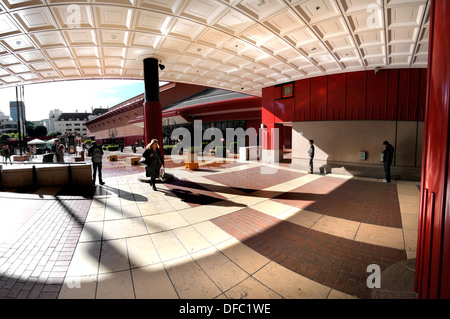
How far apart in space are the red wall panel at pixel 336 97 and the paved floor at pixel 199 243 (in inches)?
236

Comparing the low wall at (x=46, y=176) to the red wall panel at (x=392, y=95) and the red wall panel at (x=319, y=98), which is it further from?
the red wall panel at (x=392, y=95)

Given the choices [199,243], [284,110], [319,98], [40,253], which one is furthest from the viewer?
[284,110]

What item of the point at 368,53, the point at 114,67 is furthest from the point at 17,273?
the point at 368,53

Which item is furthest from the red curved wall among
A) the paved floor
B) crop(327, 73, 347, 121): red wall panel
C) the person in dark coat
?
the person in dark coat

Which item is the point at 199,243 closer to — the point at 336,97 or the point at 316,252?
the point at 316,252

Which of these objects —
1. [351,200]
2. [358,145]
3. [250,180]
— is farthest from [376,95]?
[250,180]

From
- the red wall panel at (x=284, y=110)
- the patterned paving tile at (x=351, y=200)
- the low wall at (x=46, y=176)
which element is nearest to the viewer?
the patterned paving tile at (x=351, y=200)

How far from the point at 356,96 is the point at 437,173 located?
10915mm

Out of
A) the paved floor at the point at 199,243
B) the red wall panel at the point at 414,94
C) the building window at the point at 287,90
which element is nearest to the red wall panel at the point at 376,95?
the red wall panel at the point at 414,94

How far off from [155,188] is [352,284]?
667 centimetres

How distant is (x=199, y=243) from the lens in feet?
12.7

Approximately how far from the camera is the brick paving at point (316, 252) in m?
2.92

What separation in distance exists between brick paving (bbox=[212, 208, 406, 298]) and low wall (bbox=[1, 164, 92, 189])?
6.70m

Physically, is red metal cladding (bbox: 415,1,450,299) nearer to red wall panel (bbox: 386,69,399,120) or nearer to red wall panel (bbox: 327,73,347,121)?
red wall panel (bbox: 386,69,399,120)
